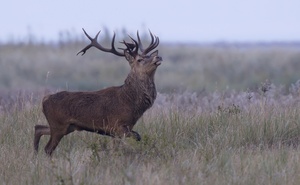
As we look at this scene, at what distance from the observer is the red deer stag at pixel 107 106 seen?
10.7 meters

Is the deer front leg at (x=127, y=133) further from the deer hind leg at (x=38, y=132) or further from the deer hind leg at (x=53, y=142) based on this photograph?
the deer hind leg at (x=38, y=132)

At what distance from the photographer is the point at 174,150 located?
33.3 ft

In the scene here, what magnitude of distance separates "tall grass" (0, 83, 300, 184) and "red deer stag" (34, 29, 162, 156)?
21 centimetres

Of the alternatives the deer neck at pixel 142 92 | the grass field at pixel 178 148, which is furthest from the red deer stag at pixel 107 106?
the grass field at pixel 178 148

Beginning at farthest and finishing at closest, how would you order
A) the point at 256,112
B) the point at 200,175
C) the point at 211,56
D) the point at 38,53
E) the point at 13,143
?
the point at 211,56
the point at 38,53
the point at 256,112
the point at 13,143
the point at 200,175

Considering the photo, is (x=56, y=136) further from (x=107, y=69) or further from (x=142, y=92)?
(x=107, y=69)

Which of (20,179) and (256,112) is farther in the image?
(256,112)

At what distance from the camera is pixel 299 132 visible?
1159cm

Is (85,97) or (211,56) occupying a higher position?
(85,97)

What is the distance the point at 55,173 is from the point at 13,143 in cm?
224

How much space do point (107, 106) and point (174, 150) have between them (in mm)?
1078

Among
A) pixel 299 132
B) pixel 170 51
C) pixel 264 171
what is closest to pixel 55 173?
pixel 264 171

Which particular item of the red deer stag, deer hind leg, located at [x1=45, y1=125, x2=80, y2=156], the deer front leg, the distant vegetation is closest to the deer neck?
the red deer stag

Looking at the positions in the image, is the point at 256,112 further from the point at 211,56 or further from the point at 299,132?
the point at 211,56
